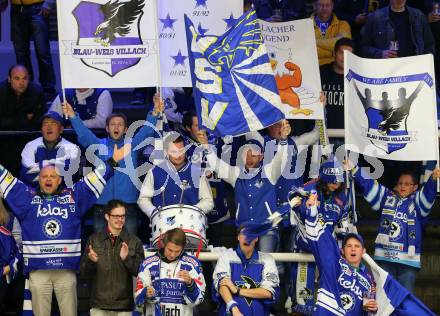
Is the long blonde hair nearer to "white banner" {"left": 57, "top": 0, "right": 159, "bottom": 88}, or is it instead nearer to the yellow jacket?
"white banner" {"left": 57, "top": 0, "right": 159, "bottom": 88}

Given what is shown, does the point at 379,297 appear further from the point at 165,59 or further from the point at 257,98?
the point at 165,59

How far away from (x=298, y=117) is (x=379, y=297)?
2.51 meters

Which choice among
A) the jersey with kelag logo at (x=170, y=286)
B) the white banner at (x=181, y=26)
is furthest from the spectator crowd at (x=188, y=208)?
the white banner at (x=181, y=26)

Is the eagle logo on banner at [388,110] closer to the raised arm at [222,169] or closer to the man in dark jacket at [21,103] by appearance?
the raised arm at [222,169]

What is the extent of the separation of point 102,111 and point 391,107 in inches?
132

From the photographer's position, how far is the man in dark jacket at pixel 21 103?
57.2ft

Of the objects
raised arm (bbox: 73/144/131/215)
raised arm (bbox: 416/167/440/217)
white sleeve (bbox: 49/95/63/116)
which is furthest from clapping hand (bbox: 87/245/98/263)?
raised arm (bbox: 416/167/440/217)

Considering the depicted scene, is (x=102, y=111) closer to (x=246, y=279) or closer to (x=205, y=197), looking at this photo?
(x=205, y=197)

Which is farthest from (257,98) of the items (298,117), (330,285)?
(330,285)

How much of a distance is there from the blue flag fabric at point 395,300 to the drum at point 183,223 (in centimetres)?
179

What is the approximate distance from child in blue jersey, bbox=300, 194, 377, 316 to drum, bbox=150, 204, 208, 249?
105 cm

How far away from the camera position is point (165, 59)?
1697cm

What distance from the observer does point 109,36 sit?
16203mm

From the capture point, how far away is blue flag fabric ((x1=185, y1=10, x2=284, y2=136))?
15.7 meters
